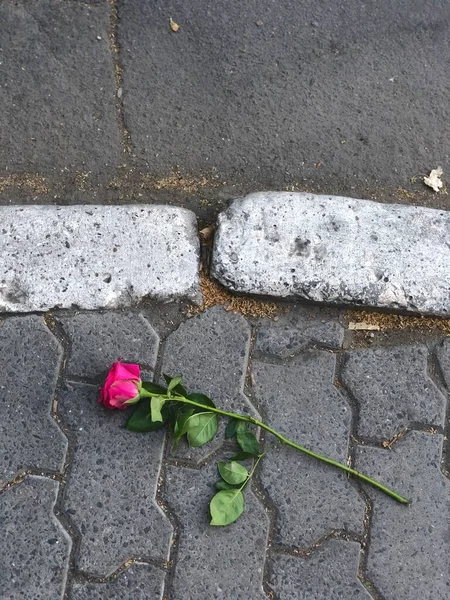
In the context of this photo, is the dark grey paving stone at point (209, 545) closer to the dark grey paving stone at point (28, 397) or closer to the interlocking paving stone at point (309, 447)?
the interlocking paving stone at point (309, 447)

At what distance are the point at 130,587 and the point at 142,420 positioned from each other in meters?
0.47

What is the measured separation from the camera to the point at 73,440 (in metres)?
2.00

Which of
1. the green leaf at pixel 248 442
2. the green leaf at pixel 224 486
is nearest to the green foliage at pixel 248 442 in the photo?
the green leaf at pixel 248 442

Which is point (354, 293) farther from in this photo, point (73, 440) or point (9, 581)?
point (9, 581)

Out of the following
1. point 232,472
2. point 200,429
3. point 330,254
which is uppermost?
point 330,254

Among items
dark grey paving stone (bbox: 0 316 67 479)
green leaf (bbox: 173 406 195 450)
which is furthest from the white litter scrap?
dark grey paving stone (bbox: 0 316 67 479)

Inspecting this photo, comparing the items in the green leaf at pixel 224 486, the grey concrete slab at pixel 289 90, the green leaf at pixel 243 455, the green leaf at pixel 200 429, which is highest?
the grey concrete slab at pixel 289 90

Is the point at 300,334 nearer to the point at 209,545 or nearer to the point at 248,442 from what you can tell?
the point at 248,442

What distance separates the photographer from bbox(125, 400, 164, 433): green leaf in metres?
1.97

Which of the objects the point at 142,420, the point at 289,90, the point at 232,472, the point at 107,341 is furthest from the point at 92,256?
the point at 289,90

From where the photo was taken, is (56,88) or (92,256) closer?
(92,256)

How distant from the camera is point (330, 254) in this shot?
2.19 metres

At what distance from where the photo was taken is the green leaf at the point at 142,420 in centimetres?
197

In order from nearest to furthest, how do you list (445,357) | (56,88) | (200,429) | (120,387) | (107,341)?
(120,387) → (200,429) → (107,341) → (445,357) → (56,88)
